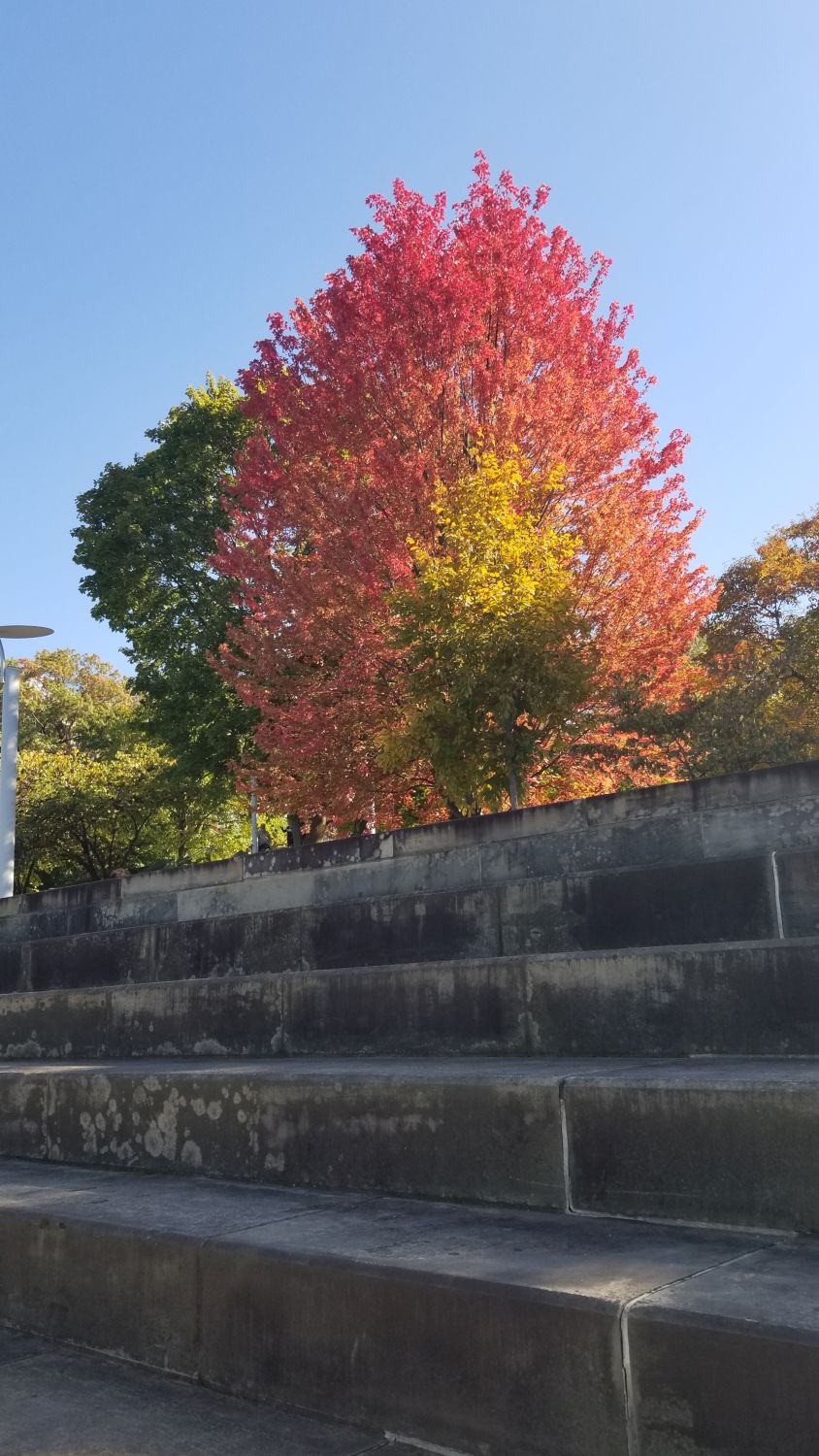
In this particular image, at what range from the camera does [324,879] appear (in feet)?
28.1

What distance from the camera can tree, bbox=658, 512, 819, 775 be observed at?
20.2 metres

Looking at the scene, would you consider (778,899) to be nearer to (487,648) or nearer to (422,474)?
(487,648)

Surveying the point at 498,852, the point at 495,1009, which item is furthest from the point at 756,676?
the point at 495,1009

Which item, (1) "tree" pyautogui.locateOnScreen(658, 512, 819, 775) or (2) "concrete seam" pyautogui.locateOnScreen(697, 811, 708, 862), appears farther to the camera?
(1) "tree" pyautogui.locateOnScreen(658, 512, 819, 775)

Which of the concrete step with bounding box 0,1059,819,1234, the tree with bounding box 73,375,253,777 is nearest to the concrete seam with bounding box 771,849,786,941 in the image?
the concrete step with bounding box 0,1059,819,1234

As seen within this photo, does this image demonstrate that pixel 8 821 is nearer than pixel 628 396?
No

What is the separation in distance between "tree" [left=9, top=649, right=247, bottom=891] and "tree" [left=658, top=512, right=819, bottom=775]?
18071 millimetres

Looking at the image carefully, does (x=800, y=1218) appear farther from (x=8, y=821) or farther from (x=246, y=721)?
(x=246, y=721)

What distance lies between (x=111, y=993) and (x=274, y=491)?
41.3 feet

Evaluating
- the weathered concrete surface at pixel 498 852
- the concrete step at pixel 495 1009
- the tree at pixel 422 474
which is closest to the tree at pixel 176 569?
the tree at pixel 422 474

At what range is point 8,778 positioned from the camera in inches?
729

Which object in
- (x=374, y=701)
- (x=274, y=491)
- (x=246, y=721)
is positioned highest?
(x=274, y=491)

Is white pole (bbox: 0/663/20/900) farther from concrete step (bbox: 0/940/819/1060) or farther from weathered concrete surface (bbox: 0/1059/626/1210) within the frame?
weathered concrete surface (bbox: 0/1059/626/1210)

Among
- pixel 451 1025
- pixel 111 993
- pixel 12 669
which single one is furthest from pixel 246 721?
pixel 451 1025
